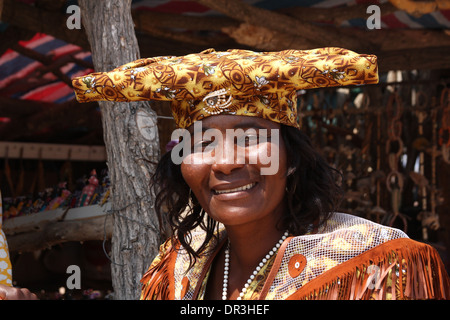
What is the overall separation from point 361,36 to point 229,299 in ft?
10.5

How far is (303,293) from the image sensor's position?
1587 mm

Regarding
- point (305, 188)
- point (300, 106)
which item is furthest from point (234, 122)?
point (300, 106)

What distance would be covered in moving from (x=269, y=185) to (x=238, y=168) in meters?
0.11

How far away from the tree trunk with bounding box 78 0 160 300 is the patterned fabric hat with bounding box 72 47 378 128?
1.00 m

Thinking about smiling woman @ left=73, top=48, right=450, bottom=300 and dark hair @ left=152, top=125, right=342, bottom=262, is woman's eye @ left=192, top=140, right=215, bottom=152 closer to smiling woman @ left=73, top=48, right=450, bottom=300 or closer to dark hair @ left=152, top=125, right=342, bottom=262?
smiling woman @ left=73, top=48, right=450, bottom=300

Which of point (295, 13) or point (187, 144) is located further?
point (295, 13)

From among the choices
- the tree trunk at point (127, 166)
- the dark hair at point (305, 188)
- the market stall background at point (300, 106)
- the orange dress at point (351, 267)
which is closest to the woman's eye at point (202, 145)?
the dark hair at point (305, 188)

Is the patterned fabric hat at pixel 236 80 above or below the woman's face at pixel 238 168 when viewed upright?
above

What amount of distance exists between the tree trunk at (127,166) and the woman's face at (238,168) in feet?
3.50

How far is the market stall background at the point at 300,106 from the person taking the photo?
13.7 ft

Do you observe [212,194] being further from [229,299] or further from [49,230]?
[49,230]

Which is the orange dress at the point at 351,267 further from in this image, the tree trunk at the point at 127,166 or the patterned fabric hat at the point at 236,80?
the tree trunk at the point at 127,166

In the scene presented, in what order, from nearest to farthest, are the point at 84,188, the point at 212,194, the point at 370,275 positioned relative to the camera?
1. the point at 370,275
2. the point at 212,194
3. the point at 84,188

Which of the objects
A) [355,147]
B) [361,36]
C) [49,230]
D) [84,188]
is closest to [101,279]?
[49,230]
